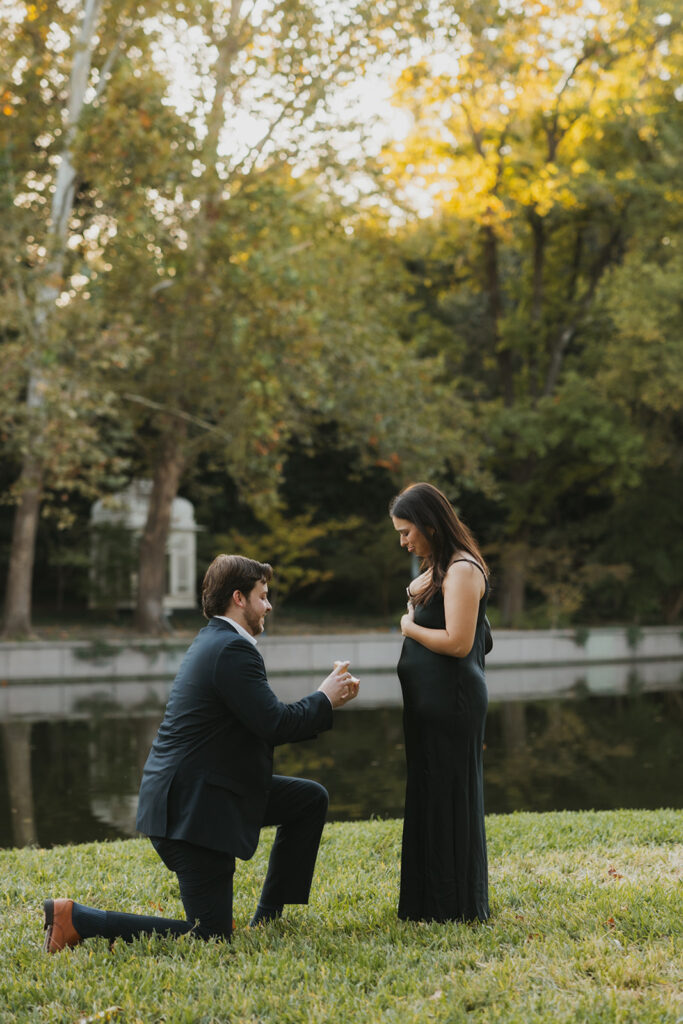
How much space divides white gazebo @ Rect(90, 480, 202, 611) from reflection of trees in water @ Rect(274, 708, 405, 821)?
12253 mm

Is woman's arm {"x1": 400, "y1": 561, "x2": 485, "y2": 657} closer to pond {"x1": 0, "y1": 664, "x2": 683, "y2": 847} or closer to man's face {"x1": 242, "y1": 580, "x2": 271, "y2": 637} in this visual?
man's face {"x1": 242, "y1": 580, "x2": 271, "y2": 637}

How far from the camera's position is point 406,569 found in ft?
90.8

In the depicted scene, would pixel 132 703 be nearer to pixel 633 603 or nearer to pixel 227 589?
pixel 227 589

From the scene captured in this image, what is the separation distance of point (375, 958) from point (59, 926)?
119 cm

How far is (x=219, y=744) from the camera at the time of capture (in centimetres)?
Answer: 407

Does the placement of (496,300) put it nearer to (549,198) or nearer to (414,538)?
(549,198)

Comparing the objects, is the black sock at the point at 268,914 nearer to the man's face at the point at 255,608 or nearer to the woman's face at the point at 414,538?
the man's face at the point at 255,608

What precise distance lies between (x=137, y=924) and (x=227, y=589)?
4.36ft

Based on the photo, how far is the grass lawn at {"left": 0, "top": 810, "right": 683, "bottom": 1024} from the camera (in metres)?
3.37

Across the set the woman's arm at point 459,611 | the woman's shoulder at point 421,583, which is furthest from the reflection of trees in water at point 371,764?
the woman's arm at point 459,611

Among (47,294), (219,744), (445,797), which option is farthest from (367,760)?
(47,294)

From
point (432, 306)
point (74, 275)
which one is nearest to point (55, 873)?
point (74, 275)

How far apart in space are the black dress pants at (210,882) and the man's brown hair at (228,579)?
78 centimetres

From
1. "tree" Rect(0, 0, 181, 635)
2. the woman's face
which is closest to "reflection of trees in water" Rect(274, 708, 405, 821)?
the woman's face
